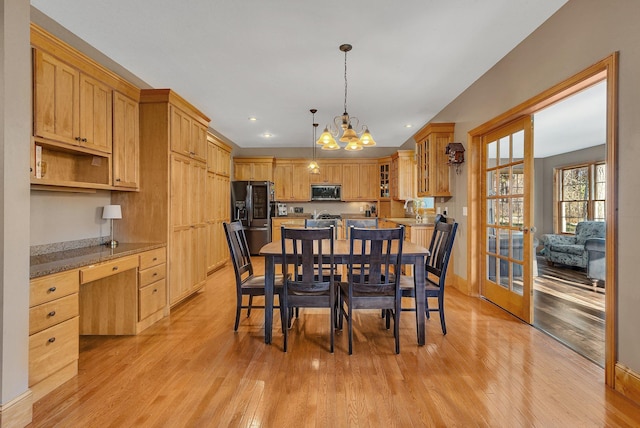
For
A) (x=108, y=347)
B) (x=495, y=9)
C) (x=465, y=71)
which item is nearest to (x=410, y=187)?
(x=465, y=71)

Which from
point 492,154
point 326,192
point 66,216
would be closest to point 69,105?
point 66,216

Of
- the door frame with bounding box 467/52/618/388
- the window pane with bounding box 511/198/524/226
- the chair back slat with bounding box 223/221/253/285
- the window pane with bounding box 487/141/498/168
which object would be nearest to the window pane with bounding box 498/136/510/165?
the window pane with bounding box 487/141/498/168

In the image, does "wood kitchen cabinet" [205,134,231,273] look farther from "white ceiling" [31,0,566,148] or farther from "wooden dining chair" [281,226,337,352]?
"wooden dining chair" [281,226,337,352]

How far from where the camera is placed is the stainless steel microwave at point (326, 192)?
763 centimetres

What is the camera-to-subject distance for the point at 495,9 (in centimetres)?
243

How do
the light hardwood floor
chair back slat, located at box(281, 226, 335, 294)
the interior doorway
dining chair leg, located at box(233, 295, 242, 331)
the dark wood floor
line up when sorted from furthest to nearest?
the interior doorway < dining chair leg, located at box(233, 295, 242, 331) < the dark wood floor < chair back slat, located at box(281, 226, 335, 294) < the light hardwood floor

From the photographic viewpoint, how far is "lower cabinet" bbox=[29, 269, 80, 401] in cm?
184

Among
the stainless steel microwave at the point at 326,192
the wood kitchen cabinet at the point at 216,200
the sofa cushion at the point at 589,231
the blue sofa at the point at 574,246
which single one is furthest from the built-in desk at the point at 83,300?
the sofa cushion at the point at 589,231

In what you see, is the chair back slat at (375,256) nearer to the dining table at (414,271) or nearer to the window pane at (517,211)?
the dining table at (414,271)

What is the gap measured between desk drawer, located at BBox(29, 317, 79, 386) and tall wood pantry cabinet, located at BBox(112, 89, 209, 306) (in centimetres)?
126

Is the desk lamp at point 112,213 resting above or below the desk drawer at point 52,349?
above

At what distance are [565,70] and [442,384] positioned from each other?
2461mm

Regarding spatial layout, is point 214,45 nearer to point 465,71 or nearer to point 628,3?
point 465,71

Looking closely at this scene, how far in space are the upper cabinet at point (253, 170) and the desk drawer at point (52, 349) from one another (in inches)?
217
